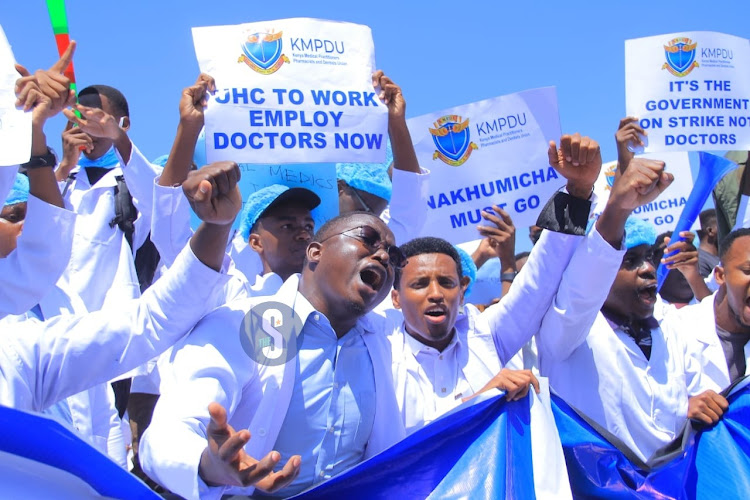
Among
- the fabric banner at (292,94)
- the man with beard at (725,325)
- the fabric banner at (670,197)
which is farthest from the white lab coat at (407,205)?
the fabric banner at (670,197)

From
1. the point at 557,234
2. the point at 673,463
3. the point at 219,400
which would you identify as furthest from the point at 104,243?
the point at 673,463

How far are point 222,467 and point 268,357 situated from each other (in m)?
0.71

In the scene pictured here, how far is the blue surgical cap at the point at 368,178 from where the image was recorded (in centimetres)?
546

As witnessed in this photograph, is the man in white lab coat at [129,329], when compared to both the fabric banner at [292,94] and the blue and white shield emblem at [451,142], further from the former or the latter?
the blue and white shield emblem at [451,142]

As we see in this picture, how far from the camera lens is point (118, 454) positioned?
4691mm

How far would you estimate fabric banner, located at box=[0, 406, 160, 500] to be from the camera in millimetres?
2166

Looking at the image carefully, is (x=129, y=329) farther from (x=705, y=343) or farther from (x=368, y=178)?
(x=705, y=343)

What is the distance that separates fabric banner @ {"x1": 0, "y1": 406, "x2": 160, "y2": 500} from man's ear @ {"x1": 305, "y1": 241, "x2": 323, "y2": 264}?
4.72 feet

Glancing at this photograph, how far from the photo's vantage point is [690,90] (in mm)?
6156

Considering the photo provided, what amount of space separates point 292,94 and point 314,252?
123 cm

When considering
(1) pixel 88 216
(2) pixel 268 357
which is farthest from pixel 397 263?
(1) pixel 88 216

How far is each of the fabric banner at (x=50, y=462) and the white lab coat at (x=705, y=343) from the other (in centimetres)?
296

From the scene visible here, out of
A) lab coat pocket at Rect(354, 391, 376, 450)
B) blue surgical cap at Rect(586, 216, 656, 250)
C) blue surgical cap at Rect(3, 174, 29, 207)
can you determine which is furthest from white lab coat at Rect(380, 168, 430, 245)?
blue surgical cap at Rect(3, 174, 29, 207)

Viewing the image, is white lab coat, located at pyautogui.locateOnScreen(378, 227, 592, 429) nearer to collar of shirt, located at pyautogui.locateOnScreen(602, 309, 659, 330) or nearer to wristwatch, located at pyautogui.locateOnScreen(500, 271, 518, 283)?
collar of shirt, located at pyautogui.locateOnScreen(602, 309, 659, 330)
